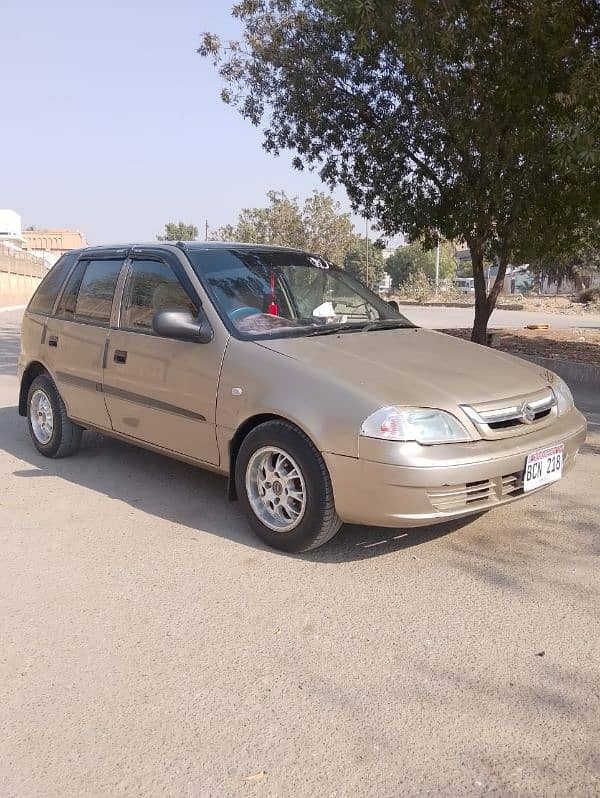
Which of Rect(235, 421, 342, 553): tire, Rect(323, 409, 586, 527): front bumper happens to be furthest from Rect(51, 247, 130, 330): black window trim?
Rect(323, 409, 586, 527): front bumper

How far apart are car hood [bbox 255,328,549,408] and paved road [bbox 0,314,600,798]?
901 millimetres

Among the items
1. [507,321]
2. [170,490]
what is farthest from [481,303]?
[507,321]

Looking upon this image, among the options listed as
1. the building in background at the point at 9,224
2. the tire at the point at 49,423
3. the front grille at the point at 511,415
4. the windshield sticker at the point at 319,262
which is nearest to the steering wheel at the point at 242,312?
the windshield sticker at the point at 319,262

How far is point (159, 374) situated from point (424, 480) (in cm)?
196

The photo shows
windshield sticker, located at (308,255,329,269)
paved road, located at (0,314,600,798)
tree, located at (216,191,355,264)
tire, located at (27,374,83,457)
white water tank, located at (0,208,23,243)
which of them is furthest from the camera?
white water tank, located at (0,208,23,243)

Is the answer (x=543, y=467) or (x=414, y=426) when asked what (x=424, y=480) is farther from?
(x=543, y=467)

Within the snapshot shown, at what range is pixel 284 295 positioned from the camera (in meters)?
4.79

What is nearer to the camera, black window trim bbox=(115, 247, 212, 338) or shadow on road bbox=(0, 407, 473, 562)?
shadow on road bbox=(0, 407, 473, 562)

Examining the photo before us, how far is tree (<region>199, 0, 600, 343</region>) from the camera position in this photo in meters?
7.95

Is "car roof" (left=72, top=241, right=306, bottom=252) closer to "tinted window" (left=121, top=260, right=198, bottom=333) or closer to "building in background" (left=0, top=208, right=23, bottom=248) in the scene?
"tinted window" (left=121, top=260, right=198, bottom=333)

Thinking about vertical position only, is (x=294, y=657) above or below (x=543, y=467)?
below

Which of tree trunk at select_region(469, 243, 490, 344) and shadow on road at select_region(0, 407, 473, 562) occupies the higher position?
tree trunk at select_region(469, 243, 490, 344)

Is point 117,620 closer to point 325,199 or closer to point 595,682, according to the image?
point 595,682

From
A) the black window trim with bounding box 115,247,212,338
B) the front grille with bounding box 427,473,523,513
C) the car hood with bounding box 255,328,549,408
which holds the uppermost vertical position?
the black window trim with bounding box 115,247,212,338
